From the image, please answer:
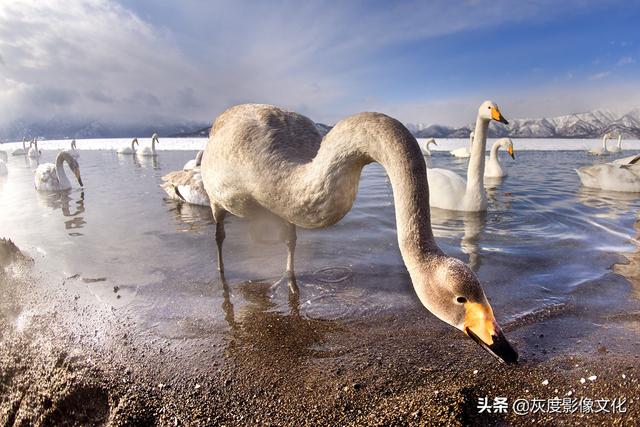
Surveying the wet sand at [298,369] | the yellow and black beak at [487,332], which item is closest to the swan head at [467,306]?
the yellow and black beak at [487,332]

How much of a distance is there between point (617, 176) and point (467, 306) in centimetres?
1375

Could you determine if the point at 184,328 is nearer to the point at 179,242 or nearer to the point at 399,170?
the point at 399,170

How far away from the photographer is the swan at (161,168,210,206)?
1041cm

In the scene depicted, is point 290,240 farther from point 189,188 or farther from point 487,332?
point 189,188

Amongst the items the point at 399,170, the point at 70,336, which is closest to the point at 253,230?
the point at 70,336

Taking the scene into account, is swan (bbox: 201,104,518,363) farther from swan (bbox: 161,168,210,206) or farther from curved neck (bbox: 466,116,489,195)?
curved neck (bbox: 466,116,489,195)

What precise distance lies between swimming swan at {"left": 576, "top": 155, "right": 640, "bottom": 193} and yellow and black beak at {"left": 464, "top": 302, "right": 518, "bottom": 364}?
1294cm

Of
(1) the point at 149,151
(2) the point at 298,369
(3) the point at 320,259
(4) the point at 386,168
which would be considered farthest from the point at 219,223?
(1) the point at 149,151

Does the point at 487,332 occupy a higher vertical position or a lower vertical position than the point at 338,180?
lower

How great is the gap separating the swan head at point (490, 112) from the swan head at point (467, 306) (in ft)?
28.4

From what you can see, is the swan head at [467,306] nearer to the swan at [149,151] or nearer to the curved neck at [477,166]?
the curved neck at [477,166]

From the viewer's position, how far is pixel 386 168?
2.77 m

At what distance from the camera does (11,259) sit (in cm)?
596

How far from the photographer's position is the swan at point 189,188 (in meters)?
10.4
